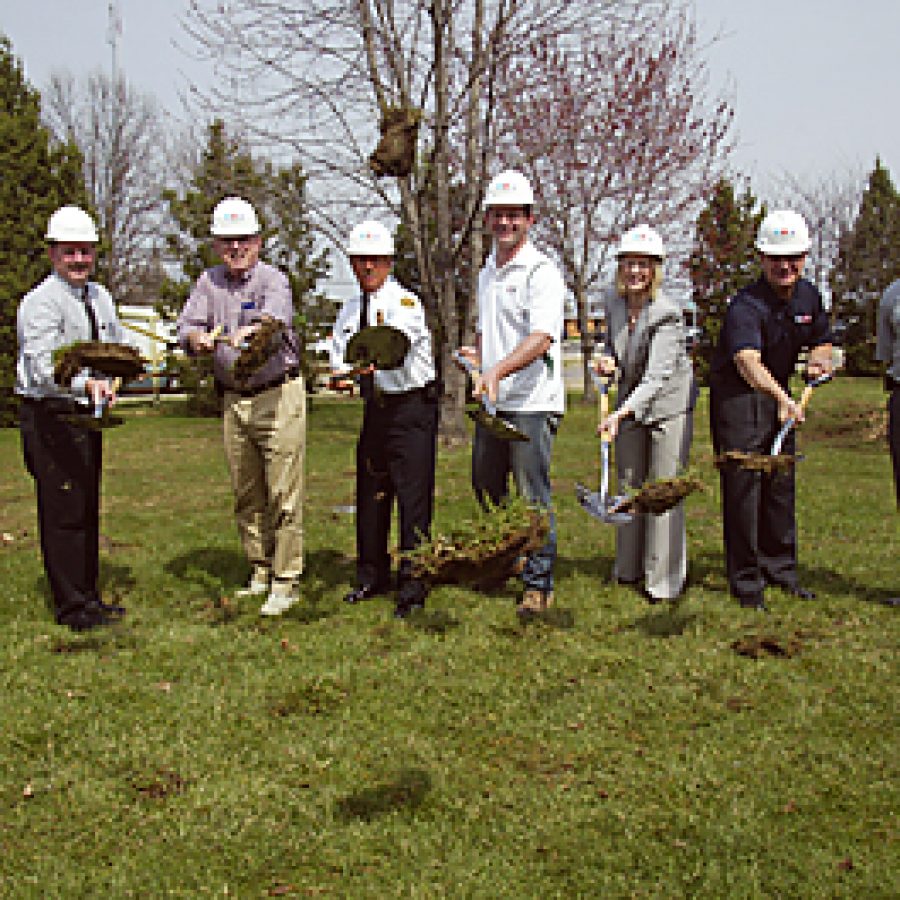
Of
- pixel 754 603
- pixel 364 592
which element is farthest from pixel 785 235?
pixel 364 592

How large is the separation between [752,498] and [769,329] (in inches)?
36.6

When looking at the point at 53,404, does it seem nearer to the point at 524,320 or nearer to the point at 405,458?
the point at 405,458

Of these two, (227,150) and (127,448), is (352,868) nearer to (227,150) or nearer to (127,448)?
(127,448)

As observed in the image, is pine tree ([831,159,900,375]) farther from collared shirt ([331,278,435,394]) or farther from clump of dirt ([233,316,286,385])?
clump of dirt ([233,316,286,385])

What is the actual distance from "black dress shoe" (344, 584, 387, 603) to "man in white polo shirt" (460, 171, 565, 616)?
0.90 m

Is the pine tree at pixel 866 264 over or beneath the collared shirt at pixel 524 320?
over

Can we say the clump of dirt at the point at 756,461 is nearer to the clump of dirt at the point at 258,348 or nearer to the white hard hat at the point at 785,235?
the white hard hat at the point at 785,235

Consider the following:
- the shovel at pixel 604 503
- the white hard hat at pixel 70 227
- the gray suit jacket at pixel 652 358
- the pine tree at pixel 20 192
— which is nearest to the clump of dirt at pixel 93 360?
the white hard hat at pixel 70 227

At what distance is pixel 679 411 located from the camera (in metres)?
5.74

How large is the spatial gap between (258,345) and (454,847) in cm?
286

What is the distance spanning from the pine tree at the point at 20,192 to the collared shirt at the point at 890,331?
15.4 m

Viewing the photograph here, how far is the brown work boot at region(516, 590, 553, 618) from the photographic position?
5.55 metres

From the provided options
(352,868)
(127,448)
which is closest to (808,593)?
(352,868)

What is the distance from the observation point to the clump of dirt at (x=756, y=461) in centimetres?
510
